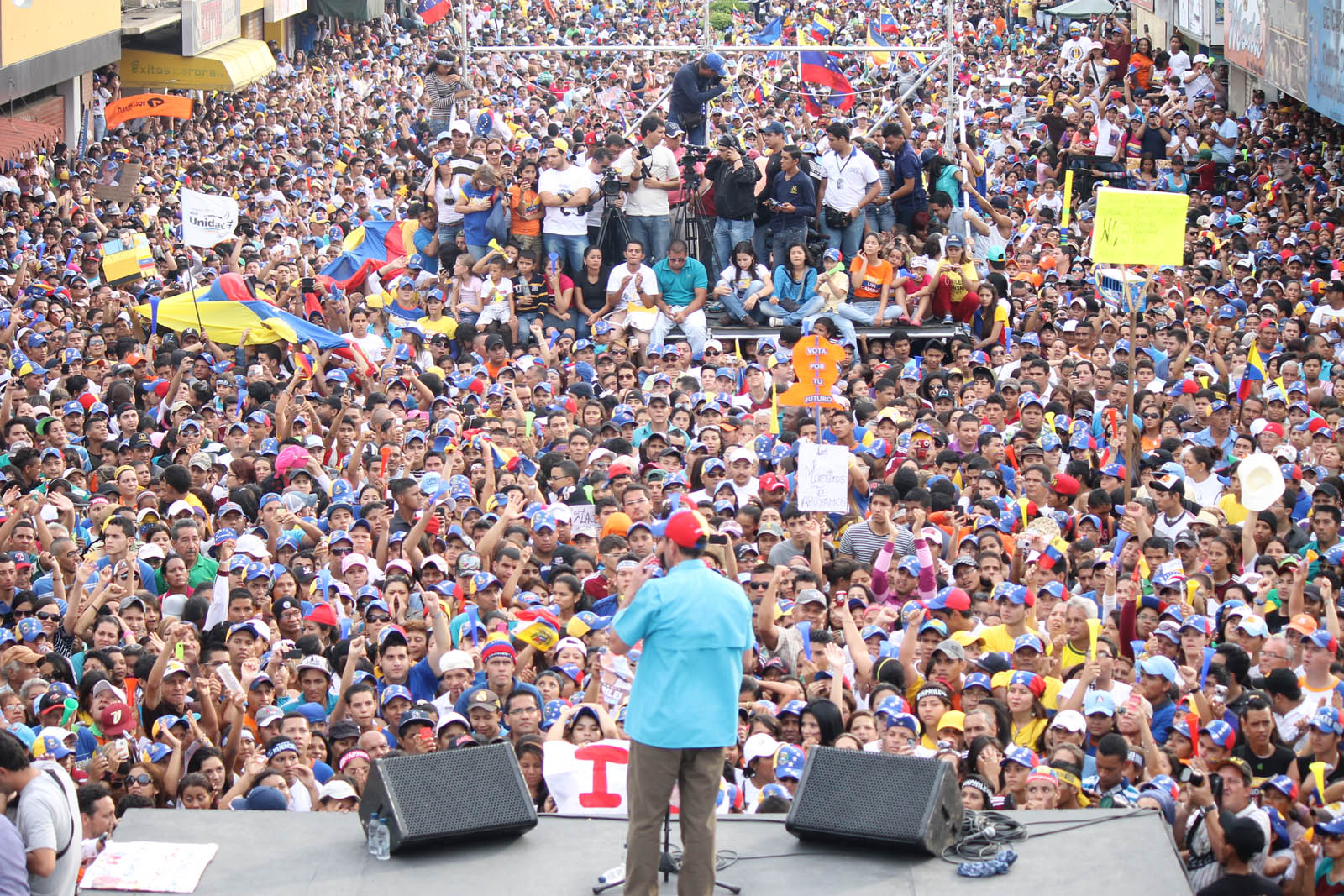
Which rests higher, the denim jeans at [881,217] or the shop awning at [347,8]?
the shop awning at [347,8]

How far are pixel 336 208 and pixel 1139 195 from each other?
13.1m

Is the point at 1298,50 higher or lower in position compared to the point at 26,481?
higher

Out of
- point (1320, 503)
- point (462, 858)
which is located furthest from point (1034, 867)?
point (1320, 503)

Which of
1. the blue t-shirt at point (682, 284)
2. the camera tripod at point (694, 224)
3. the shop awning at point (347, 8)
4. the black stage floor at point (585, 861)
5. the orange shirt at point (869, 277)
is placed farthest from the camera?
the shop awning at point (347, 8)

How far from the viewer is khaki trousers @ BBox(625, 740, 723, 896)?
632 centimetres

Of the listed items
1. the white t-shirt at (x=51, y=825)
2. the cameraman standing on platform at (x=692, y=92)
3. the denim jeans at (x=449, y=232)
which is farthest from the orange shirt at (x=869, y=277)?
the white t-shirt at (x=51, y=825)

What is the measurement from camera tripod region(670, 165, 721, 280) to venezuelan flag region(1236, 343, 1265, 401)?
5.55m

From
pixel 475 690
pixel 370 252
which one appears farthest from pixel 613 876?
pixel 370 252

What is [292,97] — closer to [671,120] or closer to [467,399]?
[671,120]

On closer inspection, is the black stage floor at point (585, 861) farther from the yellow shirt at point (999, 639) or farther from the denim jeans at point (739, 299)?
the denim jeans at point (739, 299)

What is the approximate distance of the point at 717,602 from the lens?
6.34m

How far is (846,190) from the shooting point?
18172 millimetres

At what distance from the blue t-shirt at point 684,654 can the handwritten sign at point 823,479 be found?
196 inches

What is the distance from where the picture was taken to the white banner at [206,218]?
1692 cm
